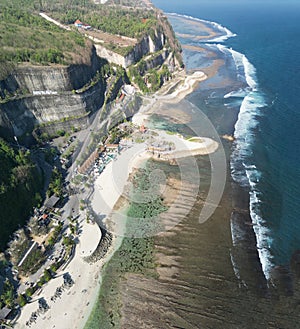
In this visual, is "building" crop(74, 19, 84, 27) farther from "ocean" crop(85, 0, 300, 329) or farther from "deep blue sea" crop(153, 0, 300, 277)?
"deep blue sea" crop(153, 0, 300, 277)

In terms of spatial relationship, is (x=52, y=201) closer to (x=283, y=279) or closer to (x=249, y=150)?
(x=283, y=279)

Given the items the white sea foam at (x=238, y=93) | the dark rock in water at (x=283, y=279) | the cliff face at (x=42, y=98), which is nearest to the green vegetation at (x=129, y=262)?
the dark rock in water at (x=283, y=279)

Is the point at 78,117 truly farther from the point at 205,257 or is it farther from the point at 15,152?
the point at 205,257

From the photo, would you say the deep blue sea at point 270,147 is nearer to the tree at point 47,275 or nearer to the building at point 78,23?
the tree at point 47,275

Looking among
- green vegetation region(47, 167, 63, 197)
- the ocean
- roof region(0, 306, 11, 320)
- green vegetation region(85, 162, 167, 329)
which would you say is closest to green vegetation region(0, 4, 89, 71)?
green vegetation region(47, 167, 63, 197)

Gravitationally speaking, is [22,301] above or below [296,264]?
above

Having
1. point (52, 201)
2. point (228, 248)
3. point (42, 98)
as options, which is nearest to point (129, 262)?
point (228, 248)
